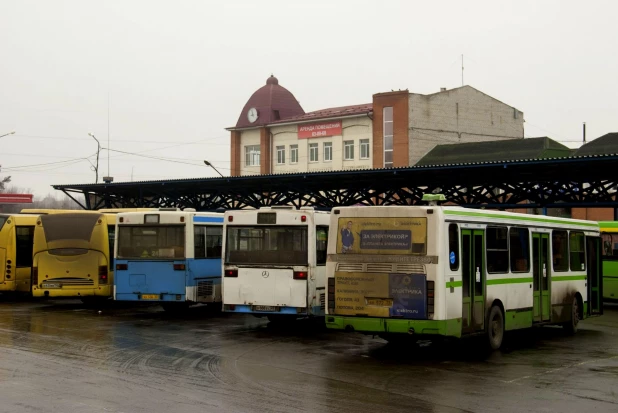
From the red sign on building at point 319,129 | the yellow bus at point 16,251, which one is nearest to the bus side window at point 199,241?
the yellow bus at point 16,251

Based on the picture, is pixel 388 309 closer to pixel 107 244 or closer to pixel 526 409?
pixel 526 409

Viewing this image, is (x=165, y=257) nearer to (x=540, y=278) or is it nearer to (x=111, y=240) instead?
(x=111, y=240)

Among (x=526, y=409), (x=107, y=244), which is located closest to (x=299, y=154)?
(x=107, y=244)

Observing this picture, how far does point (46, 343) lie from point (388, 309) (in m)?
6.29

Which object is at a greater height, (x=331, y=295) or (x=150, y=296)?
(x=331, y=295)

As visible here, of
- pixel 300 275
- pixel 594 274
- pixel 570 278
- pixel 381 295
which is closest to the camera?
pixel 381 295

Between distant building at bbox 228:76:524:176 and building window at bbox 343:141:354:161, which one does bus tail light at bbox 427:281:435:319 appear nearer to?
distant building at bbox 228:76:524:176

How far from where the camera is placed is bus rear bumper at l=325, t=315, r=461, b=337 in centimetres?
1414

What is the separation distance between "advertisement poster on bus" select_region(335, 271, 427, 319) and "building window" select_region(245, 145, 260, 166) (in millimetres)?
67678

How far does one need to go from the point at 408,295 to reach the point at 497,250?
259 centimetres

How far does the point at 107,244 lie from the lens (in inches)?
960

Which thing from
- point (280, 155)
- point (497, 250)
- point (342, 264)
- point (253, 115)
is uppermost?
point (253, 115)

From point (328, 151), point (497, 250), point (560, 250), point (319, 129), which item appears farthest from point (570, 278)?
point (319, 129)

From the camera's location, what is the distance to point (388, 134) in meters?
70.8
